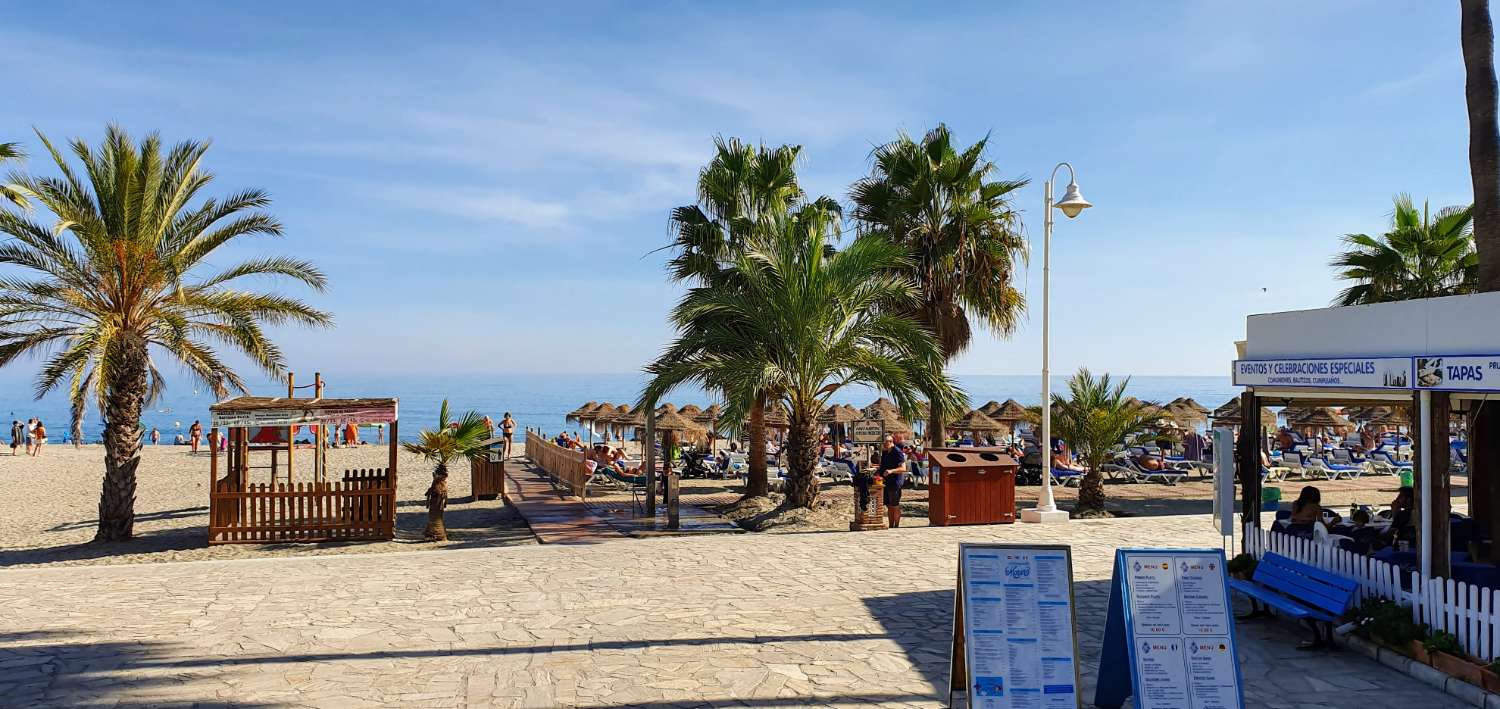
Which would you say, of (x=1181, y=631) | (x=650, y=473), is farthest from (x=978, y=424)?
(x=1181, y=631)

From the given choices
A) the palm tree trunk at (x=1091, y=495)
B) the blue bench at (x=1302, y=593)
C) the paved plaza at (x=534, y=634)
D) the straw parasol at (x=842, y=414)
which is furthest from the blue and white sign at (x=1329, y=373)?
the straw parasol at (x=842, y=414)

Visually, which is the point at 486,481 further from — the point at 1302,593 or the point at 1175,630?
the point at 1175,630

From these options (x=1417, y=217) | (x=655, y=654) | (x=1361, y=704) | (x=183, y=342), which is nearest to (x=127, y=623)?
(x=655, y=654)

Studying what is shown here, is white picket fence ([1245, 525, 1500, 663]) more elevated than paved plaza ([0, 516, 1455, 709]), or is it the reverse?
white picket fence ([1245, 525, 1500, 663])

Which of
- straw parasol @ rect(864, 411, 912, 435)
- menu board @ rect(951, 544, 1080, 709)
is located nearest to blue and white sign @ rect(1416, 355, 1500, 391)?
menu board @ rect(951, 544, 1080, 709)

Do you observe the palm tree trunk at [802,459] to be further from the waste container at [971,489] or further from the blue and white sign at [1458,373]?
the blue and white sign at [1458,373]

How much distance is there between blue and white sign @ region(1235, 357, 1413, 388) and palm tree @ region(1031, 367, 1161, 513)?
706 cm

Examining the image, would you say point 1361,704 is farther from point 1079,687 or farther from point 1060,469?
point 1060,469

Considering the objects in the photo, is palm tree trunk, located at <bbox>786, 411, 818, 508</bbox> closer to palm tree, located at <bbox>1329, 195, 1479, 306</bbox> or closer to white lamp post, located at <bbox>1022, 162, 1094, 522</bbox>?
white lamp post, located at <bbox>1022, 162, 1094, 522</bbox>

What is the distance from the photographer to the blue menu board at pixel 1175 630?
17.6 feet

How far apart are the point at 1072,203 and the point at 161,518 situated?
17.2m

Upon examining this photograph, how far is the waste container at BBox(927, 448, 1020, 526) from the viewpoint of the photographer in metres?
14.4

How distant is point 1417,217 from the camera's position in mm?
17875

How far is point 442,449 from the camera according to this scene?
14.2 metres
